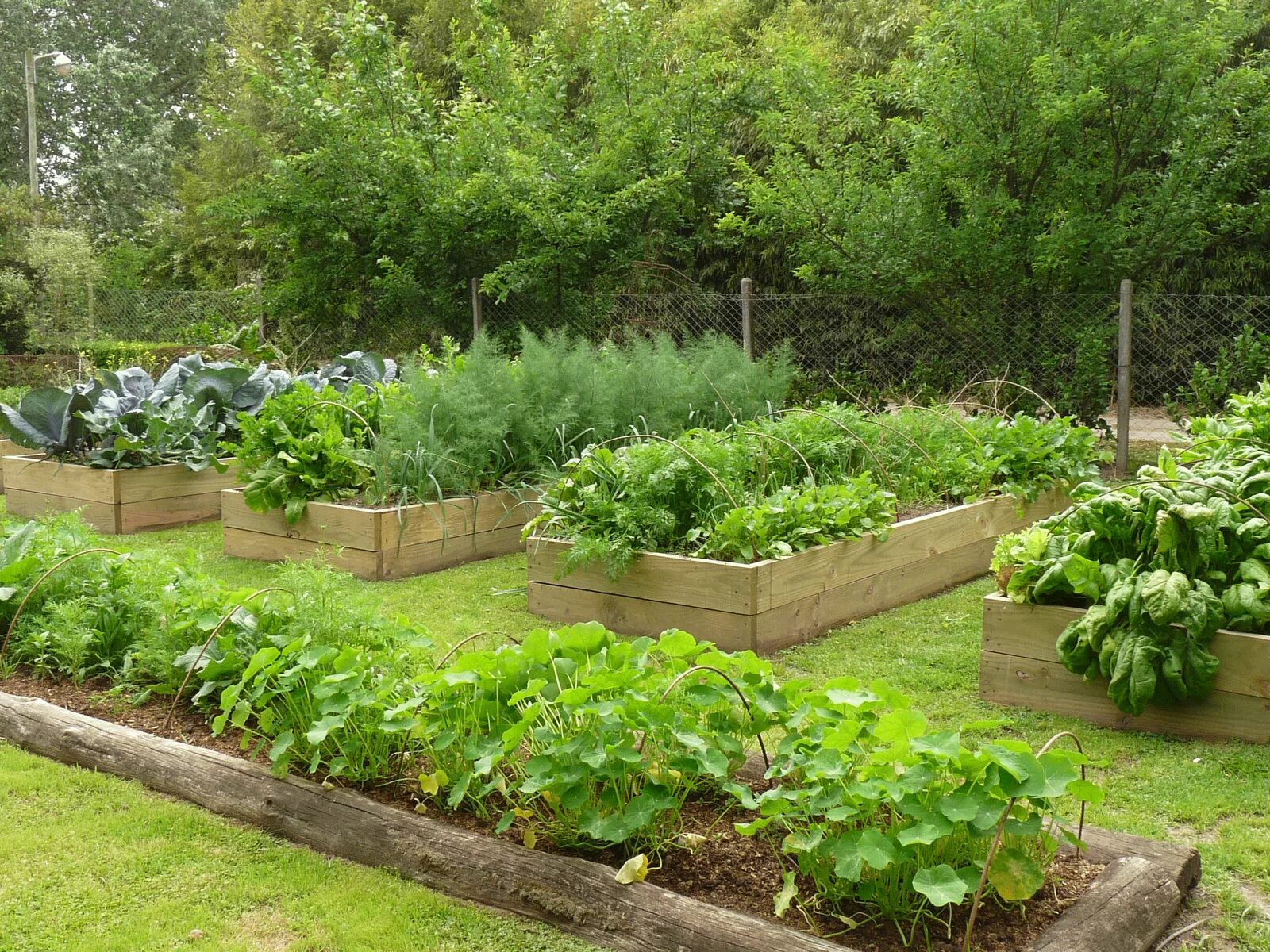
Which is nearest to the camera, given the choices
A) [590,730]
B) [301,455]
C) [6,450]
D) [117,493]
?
[590,730]

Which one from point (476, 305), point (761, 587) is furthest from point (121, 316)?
point (761, 587)

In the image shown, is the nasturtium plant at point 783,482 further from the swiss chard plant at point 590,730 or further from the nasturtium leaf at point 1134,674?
the swiss chard plant at point 590,730

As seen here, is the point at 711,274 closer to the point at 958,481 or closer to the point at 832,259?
the point at 832,259

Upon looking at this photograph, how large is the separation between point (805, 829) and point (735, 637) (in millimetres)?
1998

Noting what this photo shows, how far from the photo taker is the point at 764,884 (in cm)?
237

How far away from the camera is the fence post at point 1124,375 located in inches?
317

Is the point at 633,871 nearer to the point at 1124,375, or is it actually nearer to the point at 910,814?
the point at 910,814

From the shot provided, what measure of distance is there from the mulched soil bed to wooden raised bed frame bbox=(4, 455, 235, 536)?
430cm

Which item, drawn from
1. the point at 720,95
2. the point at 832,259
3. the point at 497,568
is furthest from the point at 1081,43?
the point at 497,568

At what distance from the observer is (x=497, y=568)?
230 inches

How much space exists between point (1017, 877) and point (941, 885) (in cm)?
22

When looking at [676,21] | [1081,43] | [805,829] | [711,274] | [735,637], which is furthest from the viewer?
[711,274]

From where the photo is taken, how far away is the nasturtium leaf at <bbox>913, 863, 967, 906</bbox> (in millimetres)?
1977

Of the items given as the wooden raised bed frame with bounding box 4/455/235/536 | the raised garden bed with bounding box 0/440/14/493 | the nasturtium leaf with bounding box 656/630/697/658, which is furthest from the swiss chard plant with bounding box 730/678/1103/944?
the raised garden bed with bounding box 0/440/14/493
